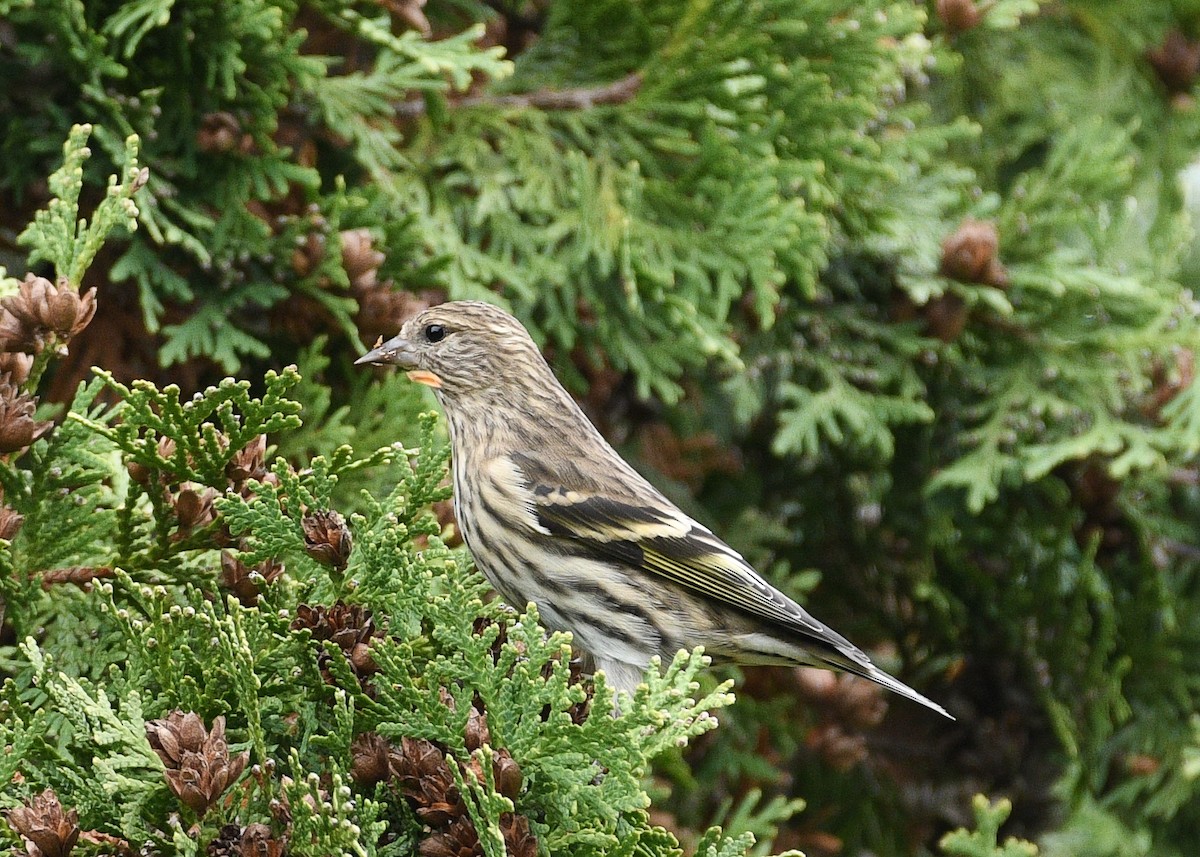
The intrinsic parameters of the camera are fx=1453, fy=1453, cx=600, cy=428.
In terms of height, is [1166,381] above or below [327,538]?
below

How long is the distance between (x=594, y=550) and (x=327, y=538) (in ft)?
3.64

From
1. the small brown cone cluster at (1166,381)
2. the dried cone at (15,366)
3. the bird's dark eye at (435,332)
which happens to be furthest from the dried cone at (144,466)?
the small brown cone cluster at (1166,381)

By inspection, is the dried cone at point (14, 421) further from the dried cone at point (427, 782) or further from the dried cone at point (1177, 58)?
the dried cone at point (1177, 58)

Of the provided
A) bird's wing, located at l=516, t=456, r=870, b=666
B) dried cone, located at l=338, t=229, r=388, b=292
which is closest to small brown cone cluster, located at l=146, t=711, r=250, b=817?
bird's wing, located at l=516, t=456, r=870, b=666

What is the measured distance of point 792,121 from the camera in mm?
3746

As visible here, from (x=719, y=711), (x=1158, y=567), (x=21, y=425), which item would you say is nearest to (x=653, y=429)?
(x=719, y=711)

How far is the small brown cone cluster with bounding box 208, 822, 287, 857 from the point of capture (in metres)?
2.02

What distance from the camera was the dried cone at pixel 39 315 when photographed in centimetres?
237

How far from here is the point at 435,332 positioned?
3.45 m

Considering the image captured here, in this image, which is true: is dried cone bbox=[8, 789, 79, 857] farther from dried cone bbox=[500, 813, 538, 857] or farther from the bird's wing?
the bird's wing

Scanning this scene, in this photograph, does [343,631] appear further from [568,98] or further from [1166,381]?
[1166,381]

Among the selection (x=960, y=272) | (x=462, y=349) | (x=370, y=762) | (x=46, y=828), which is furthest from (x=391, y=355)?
(x=960, y=272)

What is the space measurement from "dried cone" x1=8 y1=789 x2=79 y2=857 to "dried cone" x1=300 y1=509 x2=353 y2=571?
511 millimetres

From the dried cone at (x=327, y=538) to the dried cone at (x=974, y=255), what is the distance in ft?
7.73
